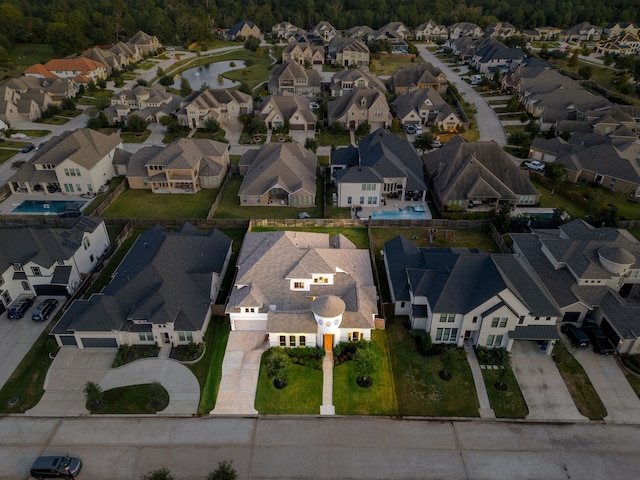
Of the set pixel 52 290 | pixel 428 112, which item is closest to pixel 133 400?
pixel 52 290

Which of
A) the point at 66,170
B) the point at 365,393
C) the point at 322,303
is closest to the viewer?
the point at 365,393

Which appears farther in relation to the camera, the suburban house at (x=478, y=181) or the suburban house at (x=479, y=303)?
the suburban house at (x=478, y=181)

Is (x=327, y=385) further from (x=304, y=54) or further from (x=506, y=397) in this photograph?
(x=304, y=54)

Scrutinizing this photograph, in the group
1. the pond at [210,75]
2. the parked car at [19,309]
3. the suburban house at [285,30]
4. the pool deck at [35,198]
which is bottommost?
the pond at [210,75]

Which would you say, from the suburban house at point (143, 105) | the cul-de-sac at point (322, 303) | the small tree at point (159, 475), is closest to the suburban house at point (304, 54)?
the suburban house at point (143, 105)

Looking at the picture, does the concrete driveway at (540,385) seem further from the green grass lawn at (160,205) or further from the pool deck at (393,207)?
the green grass lawn at (160,205)

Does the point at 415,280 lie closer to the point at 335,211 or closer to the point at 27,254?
the point at 335,211

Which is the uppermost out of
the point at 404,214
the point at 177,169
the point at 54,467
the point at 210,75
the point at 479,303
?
the point at 479,303

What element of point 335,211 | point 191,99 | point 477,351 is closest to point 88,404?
point 477,351
